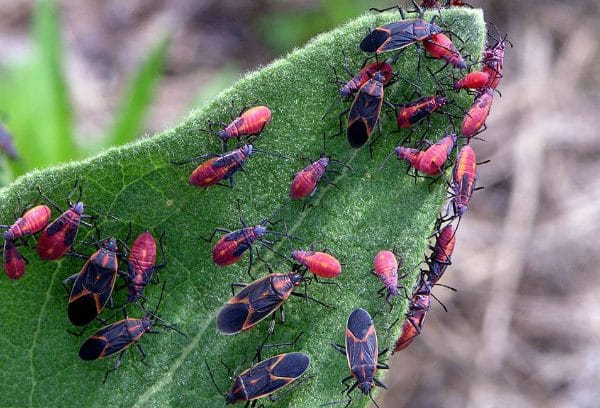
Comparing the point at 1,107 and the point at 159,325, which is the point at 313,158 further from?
the point at 1,107

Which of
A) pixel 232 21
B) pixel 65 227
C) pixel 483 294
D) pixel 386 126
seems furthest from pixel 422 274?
pixel 232 21

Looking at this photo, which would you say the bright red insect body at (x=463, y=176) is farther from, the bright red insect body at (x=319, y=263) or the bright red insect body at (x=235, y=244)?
the bright red insect body at (x=235, y=244)

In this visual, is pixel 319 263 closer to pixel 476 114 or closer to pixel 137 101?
pixel 476 114

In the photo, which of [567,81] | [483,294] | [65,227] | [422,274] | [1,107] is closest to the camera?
[65,227]

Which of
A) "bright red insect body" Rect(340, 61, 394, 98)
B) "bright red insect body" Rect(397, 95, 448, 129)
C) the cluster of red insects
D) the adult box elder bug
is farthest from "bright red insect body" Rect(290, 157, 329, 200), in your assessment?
the cluster of red insects

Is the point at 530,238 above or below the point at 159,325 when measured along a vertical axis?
below

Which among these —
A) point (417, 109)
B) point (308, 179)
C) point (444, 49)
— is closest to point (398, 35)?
point (444, 49)

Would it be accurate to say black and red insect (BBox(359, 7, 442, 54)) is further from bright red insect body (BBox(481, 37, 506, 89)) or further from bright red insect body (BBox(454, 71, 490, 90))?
bright red insect body (BBox(481, 37, 506, 89))
